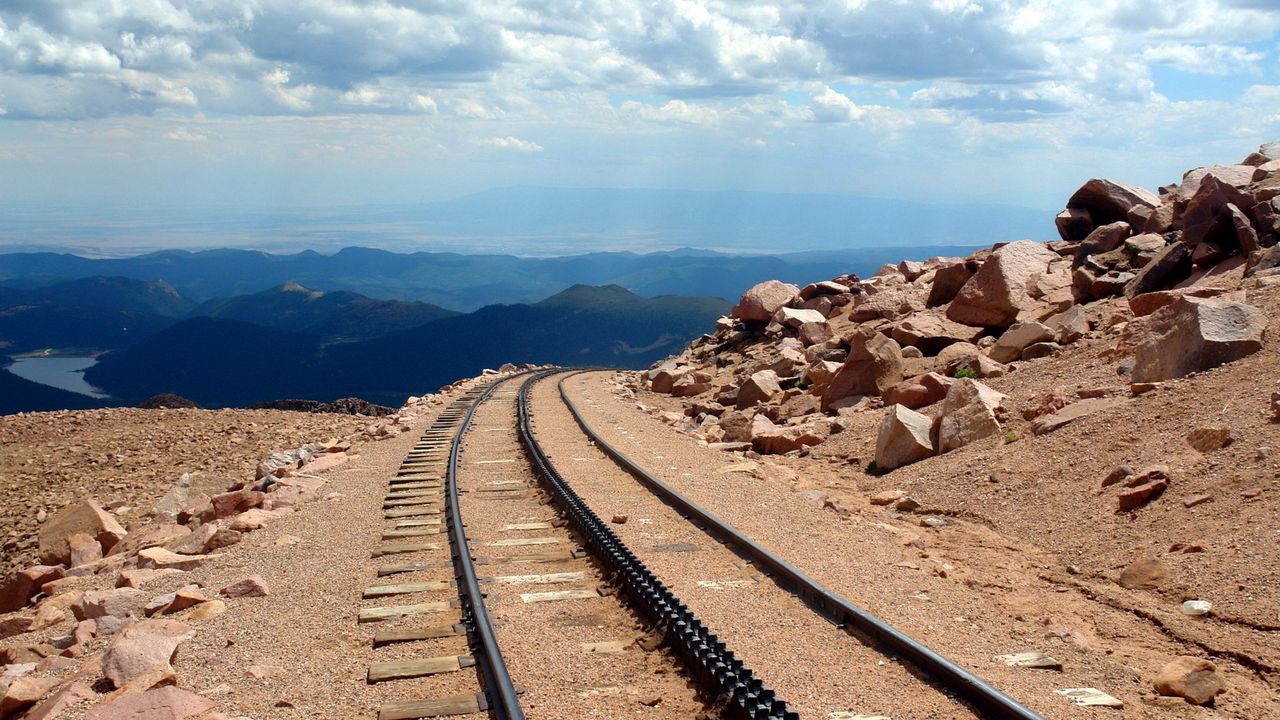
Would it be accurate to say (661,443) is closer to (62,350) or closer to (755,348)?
(755,348)

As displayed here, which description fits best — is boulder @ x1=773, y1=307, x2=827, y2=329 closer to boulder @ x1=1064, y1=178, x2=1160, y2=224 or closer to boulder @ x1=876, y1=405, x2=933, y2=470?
boulder @ x1=1064, y1=178, x2=1160, y2=224

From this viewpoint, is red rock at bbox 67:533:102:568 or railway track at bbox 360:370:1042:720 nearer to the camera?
railway track at bbox 360:370:1042:720

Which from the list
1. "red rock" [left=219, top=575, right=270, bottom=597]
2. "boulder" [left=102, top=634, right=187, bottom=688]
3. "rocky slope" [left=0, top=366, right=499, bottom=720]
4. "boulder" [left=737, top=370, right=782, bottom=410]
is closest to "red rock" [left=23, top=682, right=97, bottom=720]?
"rocky slope" [left=0, top=366, right=499, bottom=720]

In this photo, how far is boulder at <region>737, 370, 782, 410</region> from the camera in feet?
69.9

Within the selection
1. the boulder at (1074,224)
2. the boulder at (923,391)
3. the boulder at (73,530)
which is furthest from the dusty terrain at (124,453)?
the boulder at (1074,224)

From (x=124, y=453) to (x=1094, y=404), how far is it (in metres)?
19.6

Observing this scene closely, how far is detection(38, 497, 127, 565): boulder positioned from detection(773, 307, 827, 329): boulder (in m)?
18.3

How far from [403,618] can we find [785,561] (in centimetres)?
332

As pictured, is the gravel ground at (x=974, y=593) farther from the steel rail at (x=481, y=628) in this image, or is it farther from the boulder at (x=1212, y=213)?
the boulder at (x=1212, y=213)

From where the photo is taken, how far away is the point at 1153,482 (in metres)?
9.47

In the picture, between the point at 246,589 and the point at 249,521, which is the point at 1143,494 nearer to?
the point at 246,589

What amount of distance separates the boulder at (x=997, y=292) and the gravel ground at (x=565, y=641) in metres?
12.4

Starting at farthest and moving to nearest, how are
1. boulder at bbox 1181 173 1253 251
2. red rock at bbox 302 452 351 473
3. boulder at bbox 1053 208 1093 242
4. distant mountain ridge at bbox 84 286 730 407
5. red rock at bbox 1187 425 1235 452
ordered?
distant mountain ridge at bbox 84 286 730 407 → boulder at bbox 1053 208 1093 242 → boulder at bbox 1181 173 1253 251 → red rock at bbox 302 452 351 473 → red rock at bbox 1187 425 1235 452

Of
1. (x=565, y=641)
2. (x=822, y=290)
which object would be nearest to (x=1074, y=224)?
(x=822, y=290)
